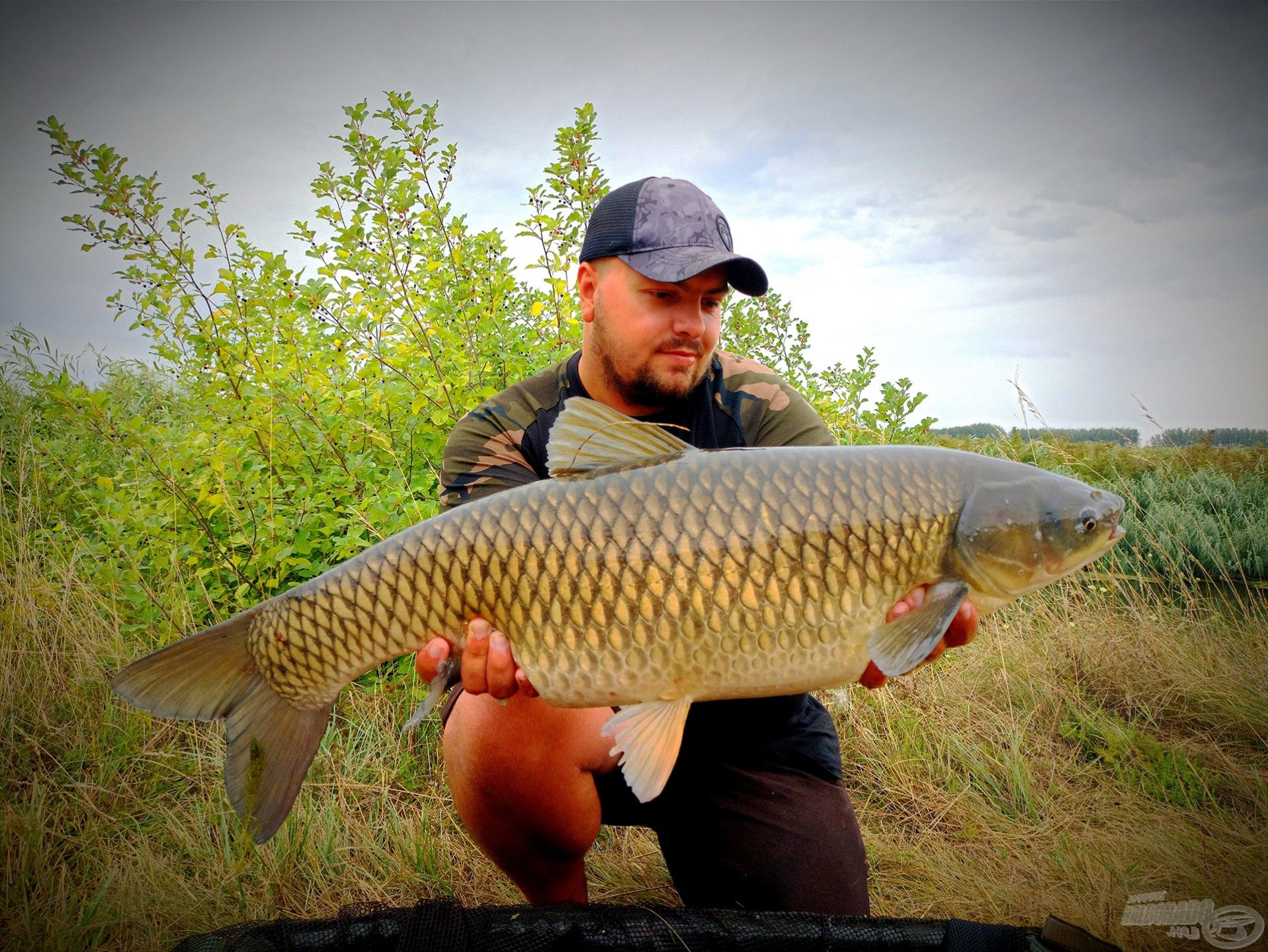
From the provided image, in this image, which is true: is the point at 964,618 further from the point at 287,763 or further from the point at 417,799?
the point at 417,799

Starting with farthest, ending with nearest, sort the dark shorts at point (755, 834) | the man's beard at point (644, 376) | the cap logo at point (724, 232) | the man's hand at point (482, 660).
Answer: the cap logo at point (724, 232), the man's beard at point (644, 376), the dark shorts at point (755, 834), the man's hand at point (482, 660)

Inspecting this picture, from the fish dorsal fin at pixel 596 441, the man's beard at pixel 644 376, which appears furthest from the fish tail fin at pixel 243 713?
the man's beard at pixel 644 376

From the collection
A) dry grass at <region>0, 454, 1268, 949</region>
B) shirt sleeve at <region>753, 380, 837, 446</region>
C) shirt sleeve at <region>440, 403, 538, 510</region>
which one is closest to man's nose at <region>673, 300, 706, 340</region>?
shirt sleeve at <region>753, 380, 837, 446</region>

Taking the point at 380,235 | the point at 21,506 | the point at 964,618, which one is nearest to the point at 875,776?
the point at 964,618

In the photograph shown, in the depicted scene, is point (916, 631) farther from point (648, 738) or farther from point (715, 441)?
point (715, 441)

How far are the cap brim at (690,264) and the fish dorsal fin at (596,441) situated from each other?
531 millimetres

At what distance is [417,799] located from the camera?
2.19 metres

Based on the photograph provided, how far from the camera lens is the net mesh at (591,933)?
1.29 m

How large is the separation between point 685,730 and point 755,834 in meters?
0.25

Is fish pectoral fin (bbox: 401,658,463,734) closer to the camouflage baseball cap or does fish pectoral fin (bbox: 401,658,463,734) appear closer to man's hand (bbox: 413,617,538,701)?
man's hand (bbox: 413,617,538,701)

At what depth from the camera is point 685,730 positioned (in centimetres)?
175

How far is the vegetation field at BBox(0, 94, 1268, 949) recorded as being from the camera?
1.82 meters

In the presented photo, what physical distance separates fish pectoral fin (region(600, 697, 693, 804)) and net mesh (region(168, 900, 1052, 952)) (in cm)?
27

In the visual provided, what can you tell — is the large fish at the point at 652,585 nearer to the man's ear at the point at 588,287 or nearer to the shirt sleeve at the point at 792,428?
the shirt sleeve at the point at 792,428
